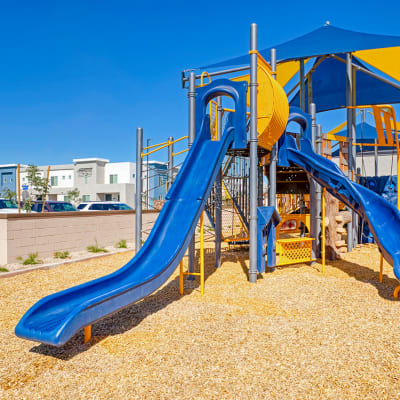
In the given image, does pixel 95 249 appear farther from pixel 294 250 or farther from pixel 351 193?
pixel 351 193

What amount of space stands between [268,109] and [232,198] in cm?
276

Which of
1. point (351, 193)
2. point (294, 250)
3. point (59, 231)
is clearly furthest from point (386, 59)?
point (59, 231)

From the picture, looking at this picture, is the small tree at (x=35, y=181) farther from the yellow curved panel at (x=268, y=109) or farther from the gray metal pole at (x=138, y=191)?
the yellow curved panel at (x=268, y=109)

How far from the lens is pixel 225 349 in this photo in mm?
4305

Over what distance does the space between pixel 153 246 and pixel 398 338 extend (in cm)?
352

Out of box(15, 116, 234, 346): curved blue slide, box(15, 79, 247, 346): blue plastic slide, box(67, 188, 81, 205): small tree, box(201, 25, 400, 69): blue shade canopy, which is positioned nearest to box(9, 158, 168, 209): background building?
box(67, 188, 81, 205): small tree

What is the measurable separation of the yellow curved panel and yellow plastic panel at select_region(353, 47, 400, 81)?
626 cm

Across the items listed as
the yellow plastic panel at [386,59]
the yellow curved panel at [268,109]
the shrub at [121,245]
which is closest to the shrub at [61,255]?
the shrub at [121,245]

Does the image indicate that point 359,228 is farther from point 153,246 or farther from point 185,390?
point 185,390

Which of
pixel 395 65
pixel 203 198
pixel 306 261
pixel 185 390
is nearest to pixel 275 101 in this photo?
pixel 203 198

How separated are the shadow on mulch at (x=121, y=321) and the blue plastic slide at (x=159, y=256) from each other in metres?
0.39

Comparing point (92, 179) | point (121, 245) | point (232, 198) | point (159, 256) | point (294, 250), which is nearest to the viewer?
point (159, 256)

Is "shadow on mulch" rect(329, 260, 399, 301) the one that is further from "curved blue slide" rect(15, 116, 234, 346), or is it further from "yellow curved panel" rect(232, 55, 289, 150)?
"curved blue slide" rect(15, 116, 234, 346)

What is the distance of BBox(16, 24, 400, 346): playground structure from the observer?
4.63m
